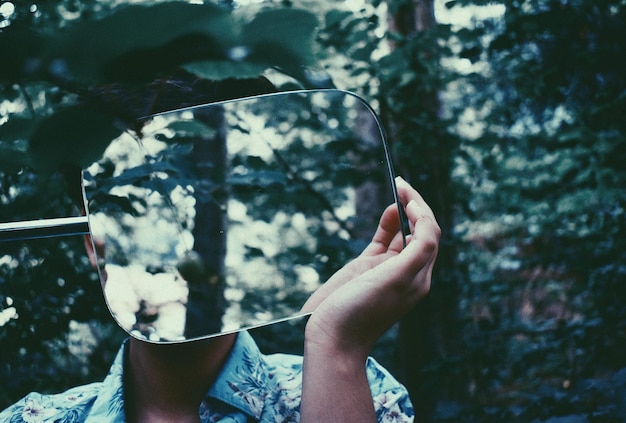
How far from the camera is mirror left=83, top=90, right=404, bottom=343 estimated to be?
0.77 meters

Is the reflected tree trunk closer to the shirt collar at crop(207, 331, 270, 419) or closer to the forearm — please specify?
the forearm

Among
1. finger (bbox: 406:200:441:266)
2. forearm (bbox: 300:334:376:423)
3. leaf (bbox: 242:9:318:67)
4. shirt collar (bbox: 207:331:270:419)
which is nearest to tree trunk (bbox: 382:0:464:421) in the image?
shirt collar (bbox: 207:331:270:419)

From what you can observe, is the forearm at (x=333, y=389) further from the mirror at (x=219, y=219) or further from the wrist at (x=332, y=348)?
the mirror at (x=219, y=219)

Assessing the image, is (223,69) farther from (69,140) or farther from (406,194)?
(406,194)

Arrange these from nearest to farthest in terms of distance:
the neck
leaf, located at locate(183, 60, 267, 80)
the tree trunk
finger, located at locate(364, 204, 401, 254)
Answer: leaf, located at locate(183, 60, 267, 80), finger, located at locate(364, 204, 401, 254), the neck, the tree trunk

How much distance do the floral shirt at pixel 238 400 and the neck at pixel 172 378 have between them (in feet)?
0.08

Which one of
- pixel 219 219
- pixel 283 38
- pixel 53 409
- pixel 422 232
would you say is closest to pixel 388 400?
pixel 422 232

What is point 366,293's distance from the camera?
90cm

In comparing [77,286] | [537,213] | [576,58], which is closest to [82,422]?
[77,286]

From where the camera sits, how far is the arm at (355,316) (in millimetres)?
866

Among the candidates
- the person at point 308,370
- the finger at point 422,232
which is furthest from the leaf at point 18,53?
the finger at point 422,232

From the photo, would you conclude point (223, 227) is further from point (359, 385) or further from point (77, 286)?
point (77, 286)

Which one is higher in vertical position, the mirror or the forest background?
the mirror

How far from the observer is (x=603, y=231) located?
2447 mm
